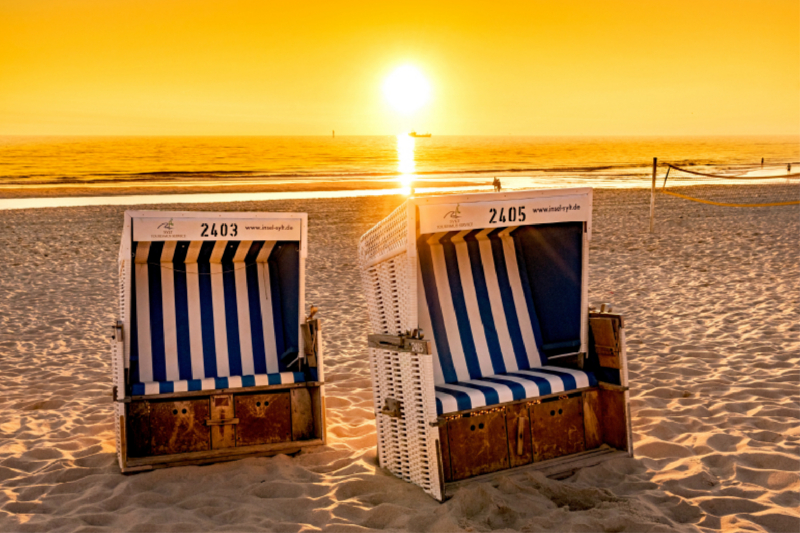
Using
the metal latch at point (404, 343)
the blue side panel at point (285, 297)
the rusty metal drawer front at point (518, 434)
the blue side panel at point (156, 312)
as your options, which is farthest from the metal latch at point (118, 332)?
the rusty metal drawer front at point (518, 434)

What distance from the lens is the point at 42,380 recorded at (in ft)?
19.7

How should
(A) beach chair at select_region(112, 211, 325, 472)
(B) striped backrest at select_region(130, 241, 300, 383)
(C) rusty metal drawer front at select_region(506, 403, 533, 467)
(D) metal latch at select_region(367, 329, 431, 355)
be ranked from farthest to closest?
(B) striped backrest at select_region(130, 241, 300, 383) < (A) beach chair at select_region(112, 211, 325, 472) < (C) rusty metal drawer front at select_region(506, 403, 533, 467) < (D) metal latch at select_region(367, 329, 431, 355)

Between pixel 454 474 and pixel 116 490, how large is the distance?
184 centimetres

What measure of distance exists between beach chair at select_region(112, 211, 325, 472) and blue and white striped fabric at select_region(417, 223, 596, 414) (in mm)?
776

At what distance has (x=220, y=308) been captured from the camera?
15.8 ft

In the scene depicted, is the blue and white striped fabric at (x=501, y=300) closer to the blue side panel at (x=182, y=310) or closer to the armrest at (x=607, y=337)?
the armrest at (x=607, y=337)

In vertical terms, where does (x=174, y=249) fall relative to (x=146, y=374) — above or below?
above

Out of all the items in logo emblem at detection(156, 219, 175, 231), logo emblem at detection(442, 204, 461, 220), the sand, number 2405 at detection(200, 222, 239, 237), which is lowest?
the sand

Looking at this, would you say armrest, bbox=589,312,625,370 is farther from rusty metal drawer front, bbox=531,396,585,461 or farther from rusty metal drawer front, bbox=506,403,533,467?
rusty metal drawer front, bbox=506,403,533,467

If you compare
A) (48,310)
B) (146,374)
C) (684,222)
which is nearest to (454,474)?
(146,374)

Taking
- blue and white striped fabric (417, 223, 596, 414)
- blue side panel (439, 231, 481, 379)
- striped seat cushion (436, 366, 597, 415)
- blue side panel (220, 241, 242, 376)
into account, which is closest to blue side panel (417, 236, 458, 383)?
blue and white striped fabric (417, 223, 596, 414)

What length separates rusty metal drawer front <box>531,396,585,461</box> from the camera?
4105mm

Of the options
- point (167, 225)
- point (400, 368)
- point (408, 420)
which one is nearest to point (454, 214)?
point (400, 368)

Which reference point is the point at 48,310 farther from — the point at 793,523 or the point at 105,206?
the point at 105,206
